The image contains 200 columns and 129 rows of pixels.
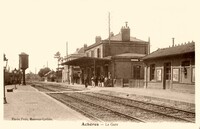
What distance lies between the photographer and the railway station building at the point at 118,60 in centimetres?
3174

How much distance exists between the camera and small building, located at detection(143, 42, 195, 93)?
18.2 metres

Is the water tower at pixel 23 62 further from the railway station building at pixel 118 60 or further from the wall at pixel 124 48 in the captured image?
the wall at pixel 124 48

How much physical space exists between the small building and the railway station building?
230cm

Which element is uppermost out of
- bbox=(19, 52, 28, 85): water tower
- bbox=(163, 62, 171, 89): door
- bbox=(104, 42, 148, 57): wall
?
bbox=(104, 42, 148, 57): wall

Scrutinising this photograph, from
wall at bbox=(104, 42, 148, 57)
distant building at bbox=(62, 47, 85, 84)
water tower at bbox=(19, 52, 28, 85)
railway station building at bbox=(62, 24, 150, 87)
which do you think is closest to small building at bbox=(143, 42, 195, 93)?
railway station building at bbox=(62, 24, 150, 87)

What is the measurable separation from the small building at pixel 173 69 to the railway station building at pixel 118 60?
2.30 meters

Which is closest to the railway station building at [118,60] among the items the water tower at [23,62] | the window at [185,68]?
the water tower at [23,62]

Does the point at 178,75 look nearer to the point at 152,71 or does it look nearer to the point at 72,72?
the point at 152,71

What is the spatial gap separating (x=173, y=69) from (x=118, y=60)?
1317cm

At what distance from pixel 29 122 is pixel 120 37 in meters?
32.9

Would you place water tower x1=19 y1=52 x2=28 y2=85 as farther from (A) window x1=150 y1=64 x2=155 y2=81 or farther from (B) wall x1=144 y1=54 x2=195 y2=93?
(B) wall x1=144 y1=54 x2=195 y2=93

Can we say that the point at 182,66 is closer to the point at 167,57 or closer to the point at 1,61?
the point at 167,57

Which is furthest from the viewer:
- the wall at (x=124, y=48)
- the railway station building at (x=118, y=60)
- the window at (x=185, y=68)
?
the wall at (x=124, y=48)

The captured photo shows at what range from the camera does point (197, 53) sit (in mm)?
8461
